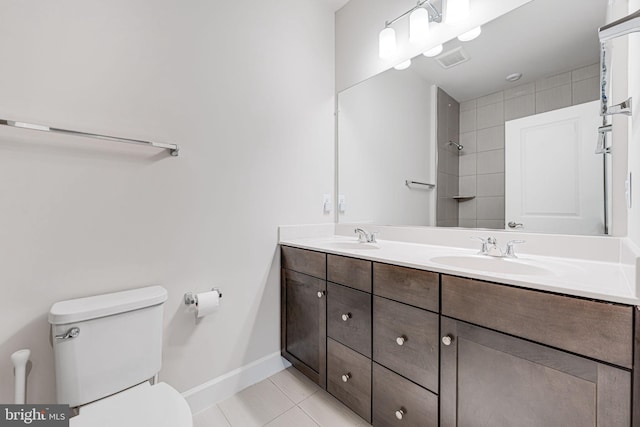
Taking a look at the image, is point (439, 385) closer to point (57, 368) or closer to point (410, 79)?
point (57, 368)

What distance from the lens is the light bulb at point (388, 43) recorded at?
172 centimetres

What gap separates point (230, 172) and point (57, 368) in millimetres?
1055

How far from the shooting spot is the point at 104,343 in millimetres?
1028

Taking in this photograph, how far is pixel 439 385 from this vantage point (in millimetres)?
993

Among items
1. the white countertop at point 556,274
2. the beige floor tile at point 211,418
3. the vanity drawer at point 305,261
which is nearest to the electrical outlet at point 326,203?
the vanity drawer at point 305,261

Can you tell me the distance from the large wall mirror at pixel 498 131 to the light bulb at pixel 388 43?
0.12m

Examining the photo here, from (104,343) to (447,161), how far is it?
1.83 metres

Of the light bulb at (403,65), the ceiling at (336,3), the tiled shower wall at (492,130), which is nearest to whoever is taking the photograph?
the tiled shower wall at (492,130)

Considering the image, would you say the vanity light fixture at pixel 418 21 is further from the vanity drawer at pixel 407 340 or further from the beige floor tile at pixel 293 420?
the beige floor tile at pixel 293 420

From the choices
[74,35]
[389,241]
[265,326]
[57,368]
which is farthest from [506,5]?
[57,368]

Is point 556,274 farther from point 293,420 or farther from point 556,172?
point 293,420

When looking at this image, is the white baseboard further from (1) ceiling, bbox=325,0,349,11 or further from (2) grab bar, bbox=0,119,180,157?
(1) ceiling, bbox=325,0,349,11

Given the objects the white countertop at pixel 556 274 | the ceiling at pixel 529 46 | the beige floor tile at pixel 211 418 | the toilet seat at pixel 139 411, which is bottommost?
the beige floor tile at pixel 211 418

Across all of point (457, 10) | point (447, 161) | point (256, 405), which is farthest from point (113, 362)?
point (457, 10)
